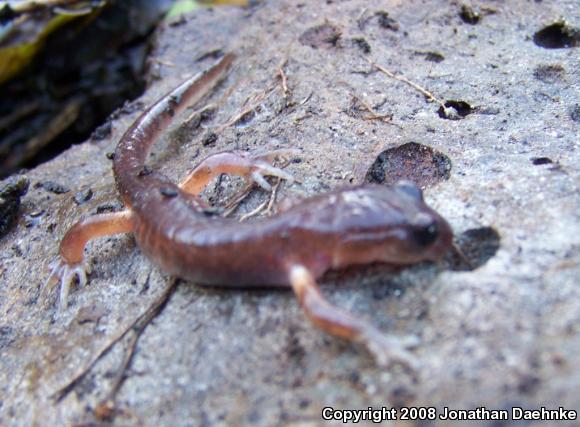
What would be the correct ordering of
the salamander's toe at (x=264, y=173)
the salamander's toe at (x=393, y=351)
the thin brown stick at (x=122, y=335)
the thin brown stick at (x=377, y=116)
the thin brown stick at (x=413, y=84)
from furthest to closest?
1. the thin brown stick at (x=413, y=84)
2. the thin brown stick at (x=377, y=116)
3. the salamander's toe at (x=264, y=173)
4. the thin brown stick at (x=122, y=335)
5. the salamander's toe at (x=393, y=351)

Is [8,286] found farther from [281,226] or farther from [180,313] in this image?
[281,226]

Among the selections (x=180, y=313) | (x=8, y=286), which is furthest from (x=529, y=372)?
(x=8, y=286)

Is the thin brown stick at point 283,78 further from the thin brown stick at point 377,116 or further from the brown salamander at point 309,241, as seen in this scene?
the brown salamander at point 309,241

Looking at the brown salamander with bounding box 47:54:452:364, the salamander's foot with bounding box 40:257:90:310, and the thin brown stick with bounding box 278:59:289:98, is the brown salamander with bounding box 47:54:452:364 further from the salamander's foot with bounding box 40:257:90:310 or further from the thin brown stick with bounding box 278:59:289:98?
the thin brown stick with bounding box 278:59:289:98

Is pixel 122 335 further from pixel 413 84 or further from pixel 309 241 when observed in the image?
pixel 413 84

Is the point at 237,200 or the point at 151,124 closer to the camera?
the point at 237,200

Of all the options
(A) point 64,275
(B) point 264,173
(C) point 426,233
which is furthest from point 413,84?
(A) point 64,275

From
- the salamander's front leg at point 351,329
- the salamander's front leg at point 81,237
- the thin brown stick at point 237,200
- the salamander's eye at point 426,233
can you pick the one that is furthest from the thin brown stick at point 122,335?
the salamander's eye at point 426,233
